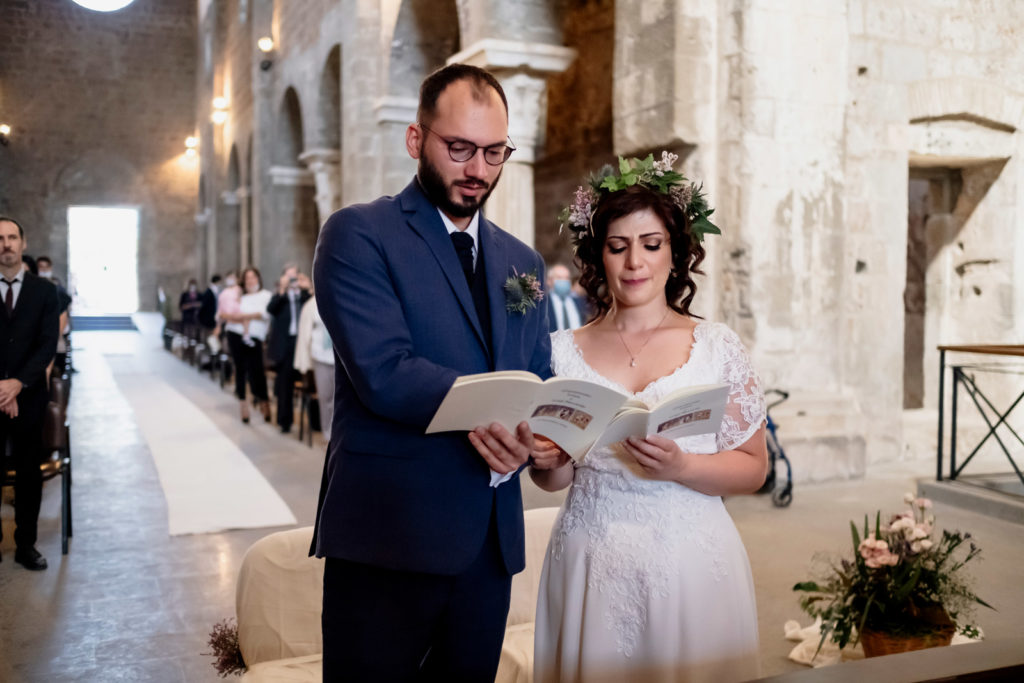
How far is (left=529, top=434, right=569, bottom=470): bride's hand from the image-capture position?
5.75 ft

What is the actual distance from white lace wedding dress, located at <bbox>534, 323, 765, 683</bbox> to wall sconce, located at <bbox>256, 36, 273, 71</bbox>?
46.1ft

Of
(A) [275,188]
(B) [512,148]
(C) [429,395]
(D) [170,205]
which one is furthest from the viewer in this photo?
(D) [170,205]

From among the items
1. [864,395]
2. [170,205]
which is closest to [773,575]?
[864,395]

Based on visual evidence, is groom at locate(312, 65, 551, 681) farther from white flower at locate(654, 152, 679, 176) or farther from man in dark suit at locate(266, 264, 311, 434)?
man in dark suit at locate(266, 264, 311, 434)

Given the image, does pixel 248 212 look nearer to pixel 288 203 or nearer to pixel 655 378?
pixel 288 203

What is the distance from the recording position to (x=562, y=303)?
8242mm

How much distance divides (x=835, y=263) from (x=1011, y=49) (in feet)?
8.22

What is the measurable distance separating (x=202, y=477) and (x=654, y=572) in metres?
5.34

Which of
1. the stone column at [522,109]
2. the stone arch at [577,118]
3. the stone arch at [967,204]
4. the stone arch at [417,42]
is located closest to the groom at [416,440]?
the stone column at [522,109]

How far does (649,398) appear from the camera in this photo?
2.05 meters

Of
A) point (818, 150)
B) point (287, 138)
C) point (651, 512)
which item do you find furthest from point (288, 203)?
point (651, 512)

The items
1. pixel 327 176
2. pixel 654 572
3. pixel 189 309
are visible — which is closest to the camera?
pixel 654 572

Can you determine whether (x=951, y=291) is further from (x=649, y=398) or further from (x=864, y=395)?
(x=649, y=398)

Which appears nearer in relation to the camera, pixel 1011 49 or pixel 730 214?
pixel 730 214
